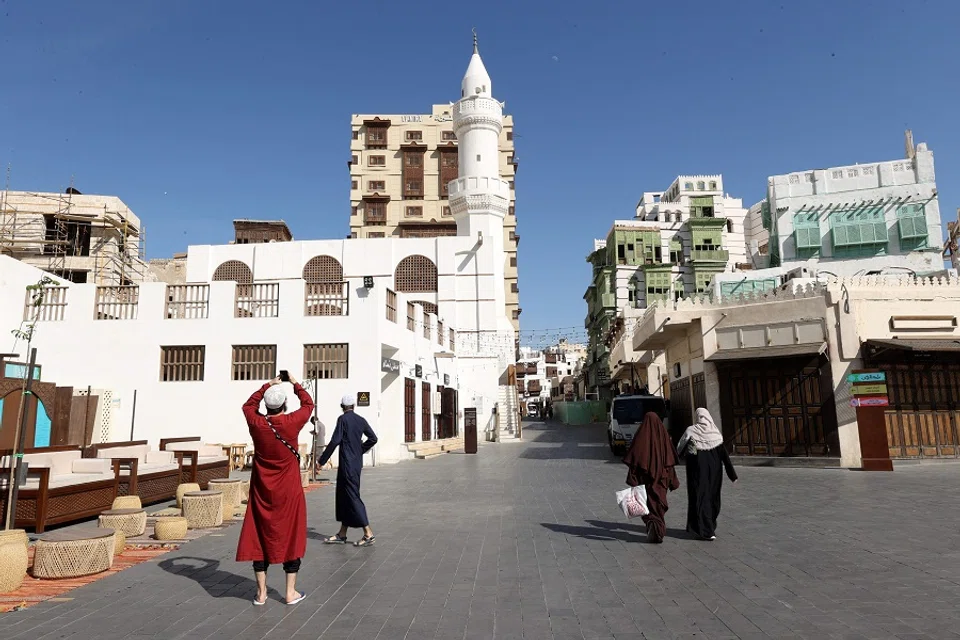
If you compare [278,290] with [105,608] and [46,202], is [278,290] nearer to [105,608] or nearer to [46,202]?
[105,608]

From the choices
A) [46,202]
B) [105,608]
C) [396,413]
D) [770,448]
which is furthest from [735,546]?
[46,202]

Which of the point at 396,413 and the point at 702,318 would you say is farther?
the point at 396,413

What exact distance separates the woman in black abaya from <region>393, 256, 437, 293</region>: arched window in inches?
1352

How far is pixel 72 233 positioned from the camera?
3547cm

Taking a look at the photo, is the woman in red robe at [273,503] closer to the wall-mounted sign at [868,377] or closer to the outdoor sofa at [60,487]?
the outdoor sofa at [60,487]

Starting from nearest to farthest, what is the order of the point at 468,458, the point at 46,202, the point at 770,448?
1. the point at 770,448
2. the point at 468,458
3. the point at 46,202

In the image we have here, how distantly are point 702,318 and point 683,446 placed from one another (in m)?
11.1

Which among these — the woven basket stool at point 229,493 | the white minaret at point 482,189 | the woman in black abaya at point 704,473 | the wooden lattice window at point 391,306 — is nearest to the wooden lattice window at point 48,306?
the wooden lattice window at point 391,306

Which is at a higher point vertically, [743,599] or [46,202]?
[46,202]

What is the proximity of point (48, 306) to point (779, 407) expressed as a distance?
70.3 ft

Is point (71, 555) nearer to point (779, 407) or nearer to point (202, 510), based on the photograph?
point (202, 510)

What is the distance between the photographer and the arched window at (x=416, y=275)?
4159 cm

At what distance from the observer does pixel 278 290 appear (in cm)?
1945

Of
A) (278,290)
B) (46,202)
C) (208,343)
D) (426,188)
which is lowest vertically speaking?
(208,343)
